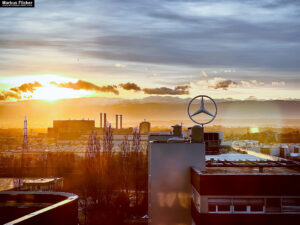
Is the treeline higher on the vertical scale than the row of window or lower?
lower

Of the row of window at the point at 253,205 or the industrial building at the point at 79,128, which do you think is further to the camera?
the industrial building at the point at 79,128

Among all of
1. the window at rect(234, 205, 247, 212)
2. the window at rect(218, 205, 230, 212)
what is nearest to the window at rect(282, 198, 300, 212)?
the window at rect(234, 205, 247, 212)

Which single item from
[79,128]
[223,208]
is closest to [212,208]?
[223,208]

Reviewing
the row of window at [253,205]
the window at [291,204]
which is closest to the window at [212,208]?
the row of window at [253,205]

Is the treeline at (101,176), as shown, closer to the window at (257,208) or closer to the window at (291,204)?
the window at (257,208)

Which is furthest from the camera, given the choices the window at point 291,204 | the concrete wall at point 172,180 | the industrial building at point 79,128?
the industrial building at point 79,128

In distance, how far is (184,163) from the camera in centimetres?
1856

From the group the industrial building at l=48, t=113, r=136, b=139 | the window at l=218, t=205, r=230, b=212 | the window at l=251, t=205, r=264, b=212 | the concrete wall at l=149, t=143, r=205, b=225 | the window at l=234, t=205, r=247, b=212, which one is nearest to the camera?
the window at l=251, t=205, r=264, b=212

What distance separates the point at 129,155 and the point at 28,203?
3460 cm

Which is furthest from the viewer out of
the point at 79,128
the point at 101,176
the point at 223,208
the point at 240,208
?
the point at 79,128

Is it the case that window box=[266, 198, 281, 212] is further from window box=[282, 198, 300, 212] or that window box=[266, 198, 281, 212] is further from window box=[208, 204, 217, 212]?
window box=[208, 204, 217, 212]

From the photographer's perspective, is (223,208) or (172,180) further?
(172,180)

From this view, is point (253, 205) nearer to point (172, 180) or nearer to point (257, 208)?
point (257, 208)

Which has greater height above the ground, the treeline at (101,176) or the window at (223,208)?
the window at (223,208)
